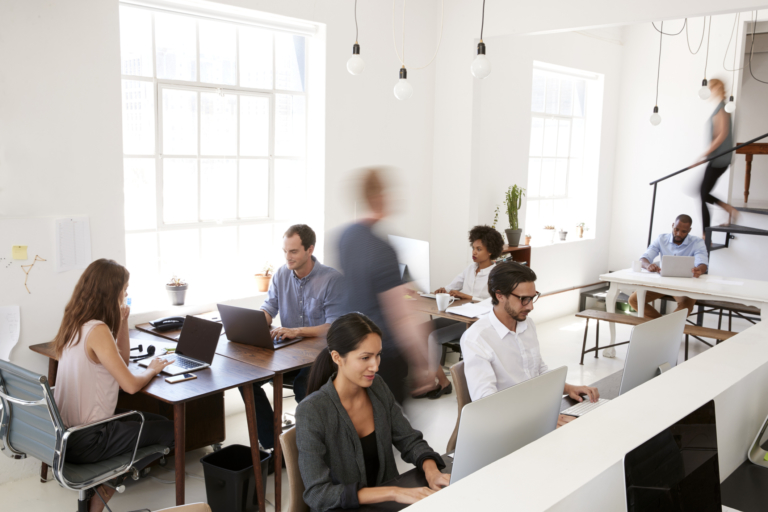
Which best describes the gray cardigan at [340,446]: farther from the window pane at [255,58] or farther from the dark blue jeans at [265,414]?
the window pane at [255,58]

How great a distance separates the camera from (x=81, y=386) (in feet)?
9.46

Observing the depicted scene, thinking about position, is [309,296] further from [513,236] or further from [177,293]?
[513,236]

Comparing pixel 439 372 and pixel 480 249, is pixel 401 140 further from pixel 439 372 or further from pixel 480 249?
pixel 439 372

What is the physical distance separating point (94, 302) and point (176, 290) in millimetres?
1369

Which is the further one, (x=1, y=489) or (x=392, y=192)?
(x=1, y=489)

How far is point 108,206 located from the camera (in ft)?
12.8

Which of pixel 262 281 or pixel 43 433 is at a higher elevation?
pixel 262 281

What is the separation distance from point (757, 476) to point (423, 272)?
3.19 metres

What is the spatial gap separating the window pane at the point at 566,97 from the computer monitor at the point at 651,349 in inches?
215

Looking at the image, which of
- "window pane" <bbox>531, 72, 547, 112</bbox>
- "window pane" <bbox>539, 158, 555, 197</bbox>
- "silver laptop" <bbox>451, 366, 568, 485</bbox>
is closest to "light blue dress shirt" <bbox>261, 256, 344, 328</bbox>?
"silver laptop" <bbox>451, 366, 568, 485</bbox>

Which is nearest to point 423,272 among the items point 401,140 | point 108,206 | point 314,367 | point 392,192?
point 401,140

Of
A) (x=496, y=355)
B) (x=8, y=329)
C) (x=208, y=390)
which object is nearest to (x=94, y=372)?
(x=208, y=390)

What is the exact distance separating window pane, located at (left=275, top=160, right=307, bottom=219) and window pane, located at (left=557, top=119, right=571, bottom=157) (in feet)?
12.6

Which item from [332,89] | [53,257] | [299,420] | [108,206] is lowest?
[299,420]
